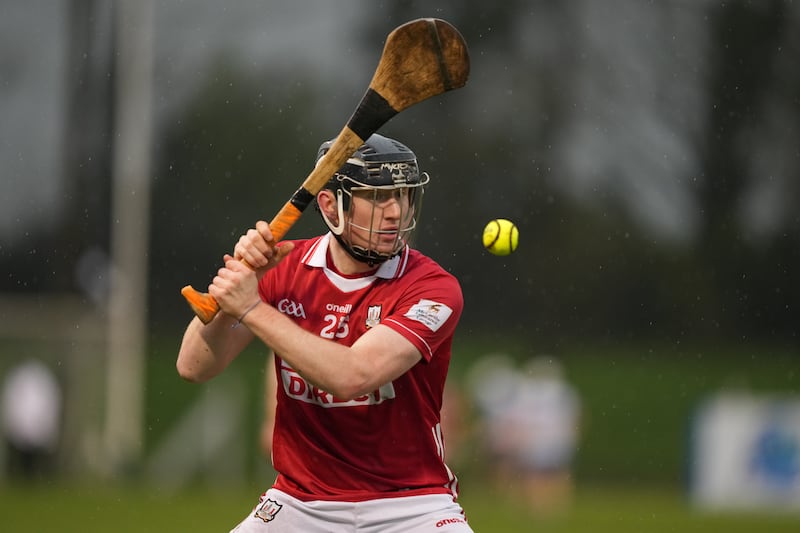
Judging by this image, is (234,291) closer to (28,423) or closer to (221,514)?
(221,514)

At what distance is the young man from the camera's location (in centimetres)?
495

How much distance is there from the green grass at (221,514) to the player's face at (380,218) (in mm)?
8556

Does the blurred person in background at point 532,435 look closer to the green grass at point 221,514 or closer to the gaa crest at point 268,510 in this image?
the green grass at point 221,514

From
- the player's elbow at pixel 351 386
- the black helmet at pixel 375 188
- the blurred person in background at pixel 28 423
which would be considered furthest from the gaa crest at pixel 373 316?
the blurred person in background at pixel 28 423

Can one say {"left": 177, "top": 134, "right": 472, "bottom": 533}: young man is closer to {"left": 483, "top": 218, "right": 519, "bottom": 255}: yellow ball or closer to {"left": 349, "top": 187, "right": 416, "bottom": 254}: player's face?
A: {"left": 349, "top": 187, "right": 416, "bottom": 254}: player's face

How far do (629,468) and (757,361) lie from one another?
139 inches

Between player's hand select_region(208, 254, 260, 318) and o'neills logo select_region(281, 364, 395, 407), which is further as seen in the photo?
o'neills logo select_region(281, 364, 395, 407)

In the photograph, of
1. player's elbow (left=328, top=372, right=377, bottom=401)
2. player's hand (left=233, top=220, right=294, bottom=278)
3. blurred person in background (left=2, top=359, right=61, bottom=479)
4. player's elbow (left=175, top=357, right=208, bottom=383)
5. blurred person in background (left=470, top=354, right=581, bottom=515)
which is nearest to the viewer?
player's elbow (left=328, top=372, right=377, bottom=401)

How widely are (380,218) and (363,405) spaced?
70 centimetres

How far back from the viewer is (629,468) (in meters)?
23.0

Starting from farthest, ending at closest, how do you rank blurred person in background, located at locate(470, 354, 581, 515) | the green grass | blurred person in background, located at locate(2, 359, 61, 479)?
blurred person in background, located at locate(2, 359, 61, 479)
blurred person in background, located at locate(470, 354, 581, 515)
the green grass

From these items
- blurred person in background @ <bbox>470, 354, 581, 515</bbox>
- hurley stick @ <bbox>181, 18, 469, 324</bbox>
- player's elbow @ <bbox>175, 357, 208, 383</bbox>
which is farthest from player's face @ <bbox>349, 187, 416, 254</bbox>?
blurred person in background @ <bbox>470, 354, 581, 515</bbox>

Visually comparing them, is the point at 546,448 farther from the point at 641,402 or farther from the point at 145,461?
the point at 145,461

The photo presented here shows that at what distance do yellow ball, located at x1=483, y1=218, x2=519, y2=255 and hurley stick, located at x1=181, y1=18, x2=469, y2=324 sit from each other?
703 millimetres
